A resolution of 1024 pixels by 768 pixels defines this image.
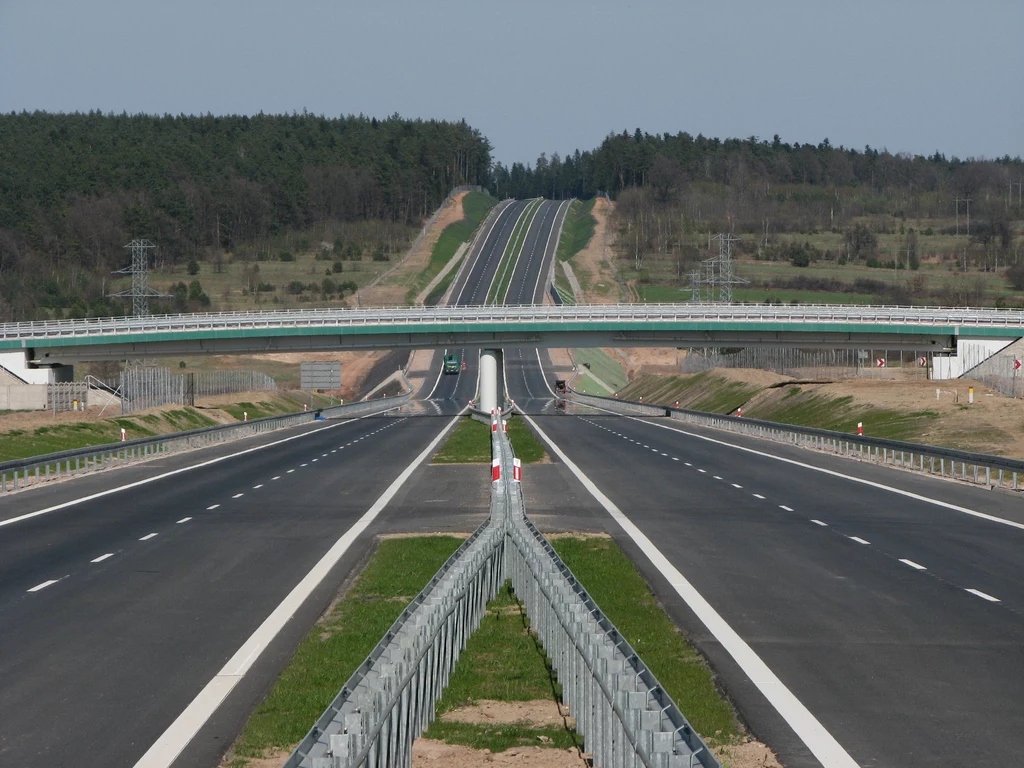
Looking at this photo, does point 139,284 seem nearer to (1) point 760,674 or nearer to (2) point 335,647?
(2) point 335,647

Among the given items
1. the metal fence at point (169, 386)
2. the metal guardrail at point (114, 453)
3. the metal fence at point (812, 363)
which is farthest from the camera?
the metal fence at point (812, 363)

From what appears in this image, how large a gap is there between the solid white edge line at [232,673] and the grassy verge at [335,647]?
1.35 ft

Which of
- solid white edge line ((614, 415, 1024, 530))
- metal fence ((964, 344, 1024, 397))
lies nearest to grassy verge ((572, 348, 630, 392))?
metal fence ((964, 344, 1024, 397))

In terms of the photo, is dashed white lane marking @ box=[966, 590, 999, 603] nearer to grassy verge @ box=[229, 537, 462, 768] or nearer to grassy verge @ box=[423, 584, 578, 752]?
grassy verge @ box=[423, 584, 578, 752]

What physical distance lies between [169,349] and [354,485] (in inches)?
2121

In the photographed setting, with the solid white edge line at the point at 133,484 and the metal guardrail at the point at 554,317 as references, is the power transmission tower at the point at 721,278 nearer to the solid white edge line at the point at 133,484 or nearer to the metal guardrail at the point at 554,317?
the metal guardrail at the point at 554,317

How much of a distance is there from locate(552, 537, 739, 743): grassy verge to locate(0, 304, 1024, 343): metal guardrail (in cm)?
6285

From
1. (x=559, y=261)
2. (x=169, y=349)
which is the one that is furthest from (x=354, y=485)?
(x=559, y=261)

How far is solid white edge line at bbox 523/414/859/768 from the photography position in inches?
385

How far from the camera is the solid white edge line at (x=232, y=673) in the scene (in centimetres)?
993

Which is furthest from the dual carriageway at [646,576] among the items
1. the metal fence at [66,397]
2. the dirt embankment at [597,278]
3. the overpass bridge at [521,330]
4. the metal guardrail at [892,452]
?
the dirt embankment at [597,278]

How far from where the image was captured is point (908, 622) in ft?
49.9

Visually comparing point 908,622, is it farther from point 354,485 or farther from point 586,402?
point 586,402

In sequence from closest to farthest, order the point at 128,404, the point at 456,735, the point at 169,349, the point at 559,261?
the point at 456,735 < the point at 128,404 < the point at 169,349 < the point at 559,261
